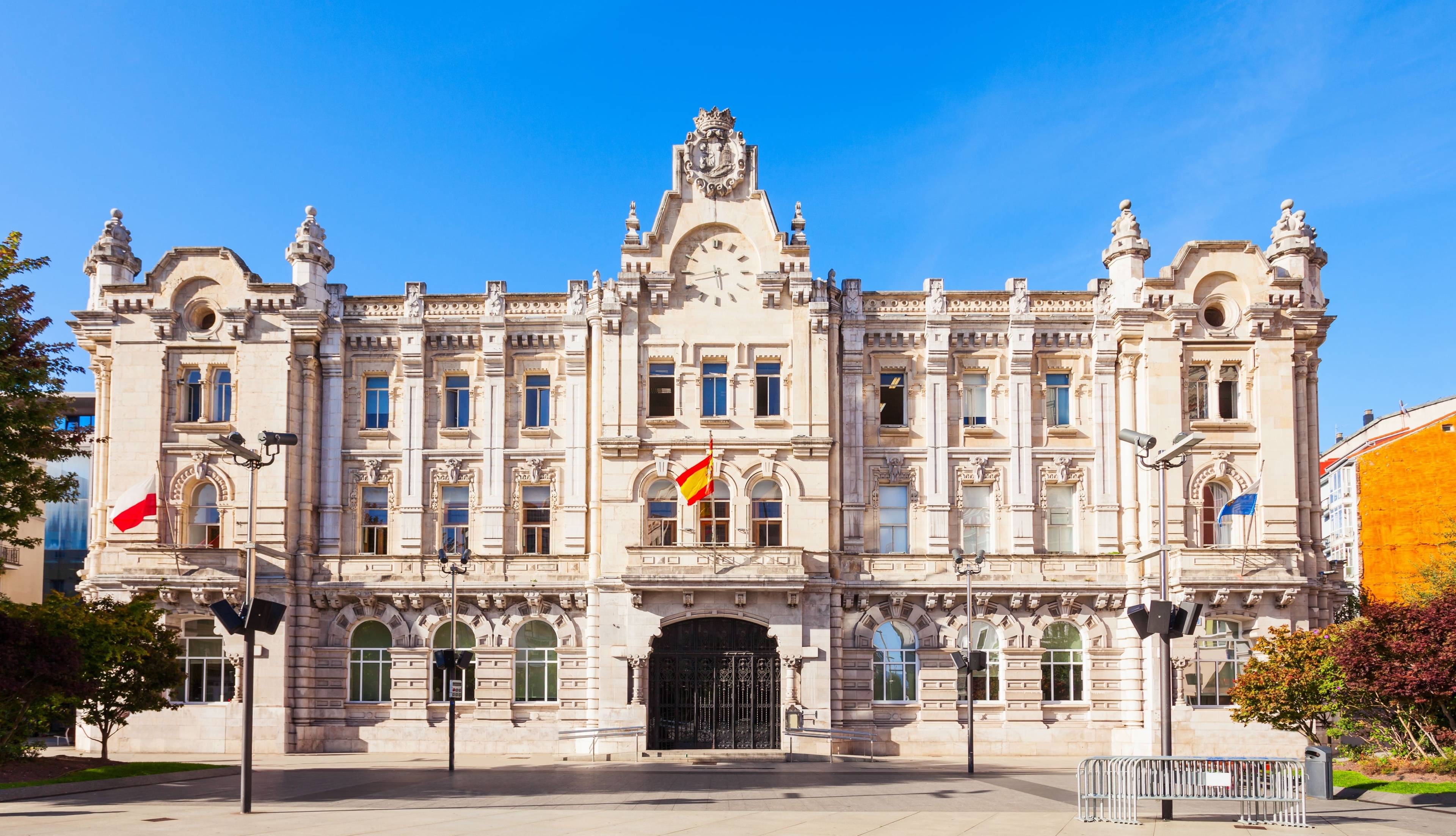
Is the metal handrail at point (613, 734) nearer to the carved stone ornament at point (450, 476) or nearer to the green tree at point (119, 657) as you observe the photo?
the carved stone ornament at point (450, 476)

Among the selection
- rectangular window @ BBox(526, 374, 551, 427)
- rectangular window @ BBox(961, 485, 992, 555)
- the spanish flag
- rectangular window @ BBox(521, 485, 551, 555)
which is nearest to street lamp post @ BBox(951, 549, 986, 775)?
rectangular window @ BBox(961, 485, 992, 555)

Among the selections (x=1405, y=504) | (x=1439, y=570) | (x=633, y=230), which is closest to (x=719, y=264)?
(x=633, y=230)

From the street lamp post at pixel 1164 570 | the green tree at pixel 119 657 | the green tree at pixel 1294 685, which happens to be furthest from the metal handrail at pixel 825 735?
the green tree at pixel 119 657

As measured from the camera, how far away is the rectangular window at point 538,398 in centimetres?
4947

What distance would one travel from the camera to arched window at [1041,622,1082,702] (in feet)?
153

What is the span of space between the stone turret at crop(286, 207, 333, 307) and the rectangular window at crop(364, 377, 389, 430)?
11.8 ft

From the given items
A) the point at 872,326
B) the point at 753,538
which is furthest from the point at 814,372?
the point at 753,538

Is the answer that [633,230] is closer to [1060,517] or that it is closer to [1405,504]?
[1060,517]

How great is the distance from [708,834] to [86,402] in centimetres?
6229

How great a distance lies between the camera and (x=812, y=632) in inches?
1784

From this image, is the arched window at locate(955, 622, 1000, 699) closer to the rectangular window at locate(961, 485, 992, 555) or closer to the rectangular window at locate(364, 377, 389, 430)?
the rectangular window at locate(961, 485, 992, 555)

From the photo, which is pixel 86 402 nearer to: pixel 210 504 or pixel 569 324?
pixel 210 504

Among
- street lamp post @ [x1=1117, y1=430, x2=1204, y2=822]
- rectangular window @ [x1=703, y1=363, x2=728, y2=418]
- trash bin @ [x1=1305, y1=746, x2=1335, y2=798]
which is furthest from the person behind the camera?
rectangular window @ [x1=703, y1=363, x2=728, y2=418]

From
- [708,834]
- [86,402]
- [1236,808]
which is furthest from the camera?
[86,402]
